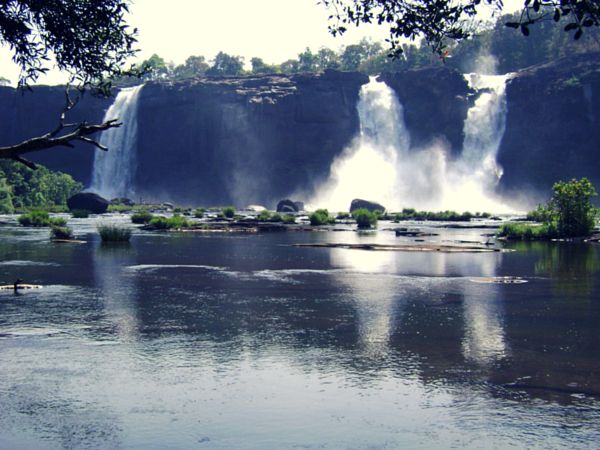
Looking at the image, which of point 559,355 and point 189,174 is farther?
point 189,174

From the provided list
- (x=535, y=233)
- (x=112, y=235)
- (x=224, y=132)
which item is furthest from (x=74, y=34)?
(x=224, y=132)

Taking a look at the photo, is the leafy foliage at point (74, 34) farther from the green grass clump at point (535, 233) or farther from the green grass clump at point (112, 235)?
the green grass clump at point (535, 233)

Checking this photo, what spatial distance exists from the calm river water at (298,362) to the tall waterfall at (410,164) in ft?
340

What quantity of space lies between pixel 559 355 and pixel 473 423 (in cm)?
459

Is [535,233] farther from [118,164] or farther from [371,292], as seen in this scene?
[118,164]

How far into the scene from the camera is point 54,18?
49.3 feet

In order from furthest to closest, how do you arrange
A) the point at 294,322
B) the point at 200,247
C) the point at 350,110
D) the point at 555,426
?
the point at 350,110
the point at 200,247
the point at 294,322
the point at 555,426

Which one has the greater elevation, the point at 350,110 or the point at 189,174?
the point at 350,110

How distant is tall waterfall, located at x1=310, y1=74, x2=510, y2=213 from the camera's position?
128875mm

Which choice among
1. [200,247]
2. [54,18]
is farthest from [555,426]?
[200,247]

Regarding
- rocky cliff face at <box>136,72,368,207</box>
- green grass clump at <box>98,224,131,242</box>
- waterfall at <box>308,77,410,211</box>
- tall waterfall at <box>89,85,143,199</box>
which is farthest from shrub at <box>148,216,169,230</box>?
tall waterfall at <box>89,85,143,199</box>

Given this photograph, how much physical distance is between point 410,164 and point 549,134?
2351 cm

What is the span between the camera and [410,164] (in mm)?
134250

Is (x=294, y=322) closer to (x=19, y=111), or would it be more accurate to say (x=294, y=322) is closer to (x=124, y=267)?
(x=124, y=267)
